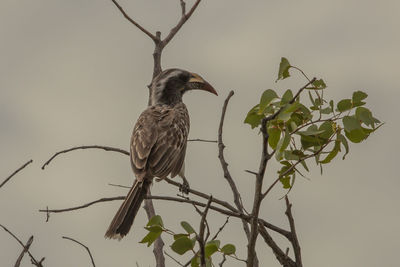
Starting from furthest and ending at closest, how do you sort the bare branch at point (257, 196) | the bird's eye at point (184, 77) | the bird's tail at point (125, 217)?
the bird's eye at point (184, 77) < the bird's tail at point (125, 217) < the bare branch at point (257, 196)

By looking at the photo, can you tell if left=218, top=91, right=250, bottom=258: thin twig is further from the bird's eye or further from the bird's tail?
the bird's eye

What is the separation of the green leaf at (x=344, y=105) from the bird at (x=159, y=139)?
2.49 m

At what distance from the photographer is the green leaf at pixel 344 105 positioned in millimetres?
3533

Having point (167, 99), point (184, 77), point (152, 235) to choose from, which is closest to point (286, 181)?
A: point (152, 235)

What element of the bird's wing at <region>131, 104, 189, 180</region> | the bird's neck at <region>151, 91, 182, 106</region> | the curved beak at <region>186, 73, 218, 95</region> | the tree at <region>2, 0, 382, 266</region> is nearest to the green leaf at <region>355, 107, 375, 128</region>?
the tree at <region>2, 0, 382, 266</region>

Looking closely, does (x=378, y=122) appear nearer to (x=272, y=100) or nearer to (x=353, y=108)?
(x=353, y=108)

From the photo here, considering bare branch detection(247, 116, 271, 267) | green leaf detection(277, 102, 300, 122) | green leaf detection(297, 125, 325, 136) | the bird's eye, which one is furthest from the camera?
the bird's eye

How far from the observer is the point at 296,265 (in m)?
3.59

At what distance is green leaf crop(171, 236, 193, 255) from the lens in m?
3.65

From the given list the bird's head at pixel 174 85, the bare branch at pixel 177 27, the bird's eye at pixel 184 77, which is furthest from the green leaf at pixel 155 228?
the bird's eye at pixel 184 77

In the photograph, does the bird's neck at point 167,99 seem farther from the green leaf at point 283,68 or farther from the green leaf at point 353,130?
the green leaf at point 353,130

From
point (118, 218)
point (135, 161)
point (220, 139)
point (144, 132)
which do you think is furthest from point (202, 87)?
point (220, 139)

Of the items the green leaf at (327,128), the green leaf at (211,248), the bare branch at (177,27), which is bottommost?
the green leaf at (211,248)

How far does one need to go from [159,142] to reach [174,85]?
144 centimetres
